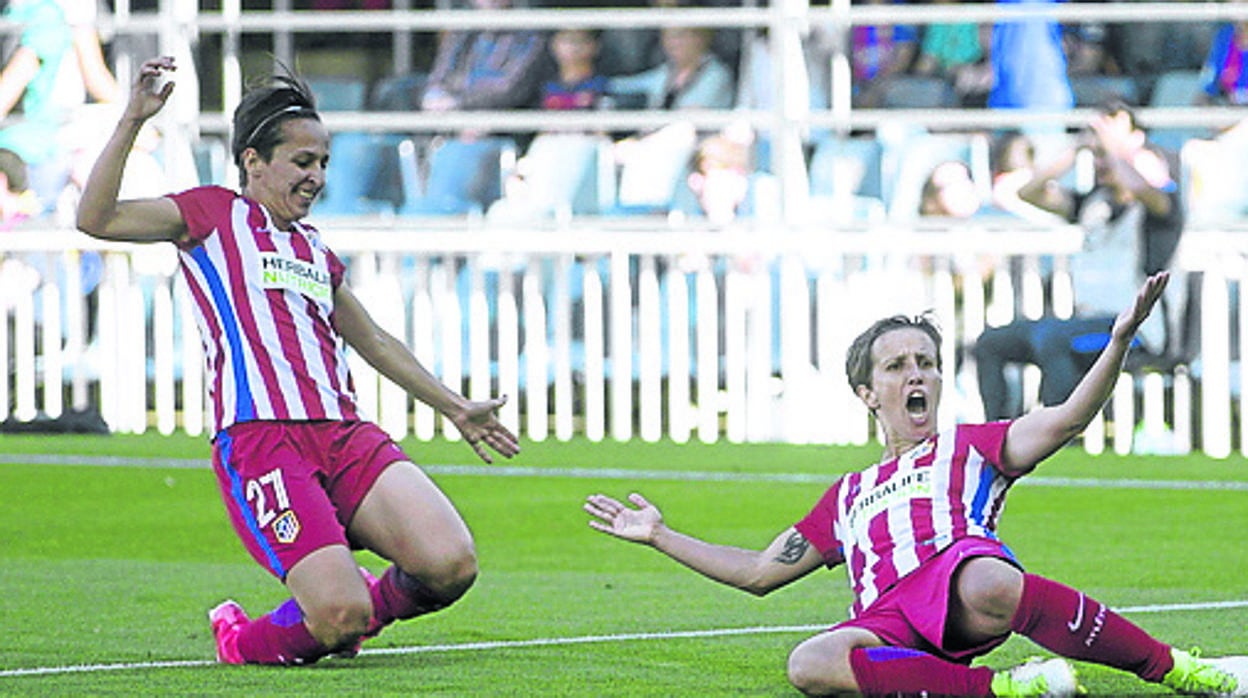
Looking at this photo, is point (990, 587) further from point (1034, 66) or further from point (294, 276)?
point (1034, 66)

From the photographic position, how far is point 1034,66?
16.3 meters

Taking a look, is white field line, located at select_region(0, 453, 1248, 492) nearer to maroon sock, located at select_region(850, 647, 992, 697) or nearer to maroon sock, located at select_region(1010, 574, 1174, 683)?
maroon sock, located at select_region(1010, 574, 1174, 683)

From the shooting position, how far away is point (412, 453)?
14180 mm

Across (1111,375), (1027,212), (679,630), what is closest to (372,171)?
(1027,212)

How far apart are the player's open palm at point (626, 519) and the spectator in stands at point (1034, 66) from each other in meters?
10.3

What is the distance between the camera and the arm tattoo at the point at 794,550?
6195 millimetres

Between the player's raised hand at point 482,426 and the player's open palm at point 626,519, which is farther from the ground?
the player's raised hand at point 482,426

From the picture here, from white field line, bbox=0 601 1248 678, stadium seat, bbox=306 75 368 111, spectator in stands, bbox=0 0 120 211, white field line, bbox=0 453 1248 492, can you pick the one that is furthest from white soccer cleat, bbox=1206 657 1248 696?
stadium seat, bbox=306 75 368 111

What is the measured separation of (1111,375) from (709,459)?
830 centimetres

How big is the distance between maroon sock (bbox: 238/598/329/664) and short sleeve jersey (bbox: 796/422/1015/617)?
1.36 m

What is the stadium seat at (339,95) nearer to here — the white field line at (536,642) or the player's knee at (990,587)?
the white field line at (536,642)

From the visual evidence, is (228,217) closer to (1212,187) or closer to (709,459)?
(709,459)

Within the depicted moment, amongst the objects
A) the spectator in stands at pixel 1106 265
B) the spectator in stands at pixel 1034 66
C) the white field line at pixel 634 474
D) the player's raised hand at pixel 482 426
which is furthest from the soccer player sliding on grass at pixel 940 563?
the spectator in stands at pixel 1034 66

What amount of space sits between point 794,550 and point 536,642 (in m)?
1.13
